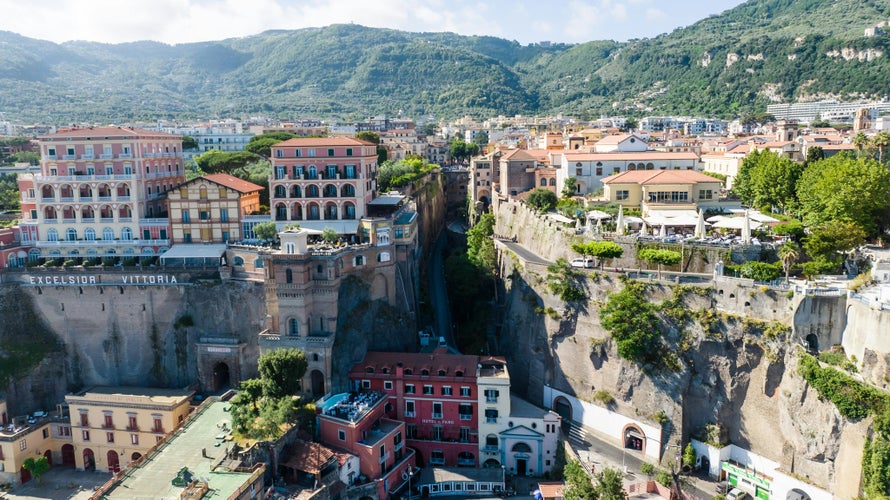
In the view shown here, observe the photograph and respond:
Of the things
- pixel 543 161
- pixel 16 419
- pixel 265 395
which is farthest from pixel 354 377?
pixel 543 161

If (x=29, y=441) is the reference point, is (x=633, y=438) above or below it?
below

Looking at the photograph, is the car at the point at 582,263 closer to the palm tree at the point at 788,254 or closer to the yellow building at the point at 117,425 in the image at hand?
the palm tree at the point at 788,254

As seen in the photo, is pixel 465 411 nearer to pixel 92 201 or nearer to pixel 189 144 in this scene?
pixel 92 201

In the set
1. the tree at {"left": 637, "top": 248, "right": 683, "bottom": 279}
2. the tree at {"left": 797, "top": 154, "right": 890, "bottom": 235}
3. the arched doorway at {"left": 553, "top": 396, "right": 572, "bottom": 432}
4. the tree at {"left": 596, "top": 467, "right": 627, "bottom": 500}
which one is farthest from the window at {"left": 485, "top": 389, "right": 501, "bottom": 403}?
the tree at {"left": 797, "top": 154, "right": 890, "bottom": 235}

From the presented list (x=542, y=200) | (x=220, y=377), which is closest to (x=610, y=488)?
(x=220, y=377)

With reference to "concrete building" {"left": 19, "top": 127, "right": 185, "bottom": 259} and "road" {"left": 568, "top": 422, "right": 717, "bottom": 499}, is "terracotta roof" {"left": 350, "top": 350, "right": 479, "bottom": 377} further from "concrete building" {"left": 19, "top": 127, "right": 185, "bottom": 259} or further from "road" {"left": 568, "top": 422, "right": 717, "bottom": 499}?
"concrete building" {"left": 19, "top": 127, "right": 185, "bottom": 259}

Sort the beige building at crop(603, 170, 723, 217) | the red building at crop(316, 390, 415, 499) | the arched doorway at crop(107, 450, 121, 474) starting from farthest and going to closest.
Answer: the beige building at crop(603, 170, 723, 217) → the arched doorway at crop(107, 450, 121, 474) → the red building at crop(316, 390, 415, 499)
